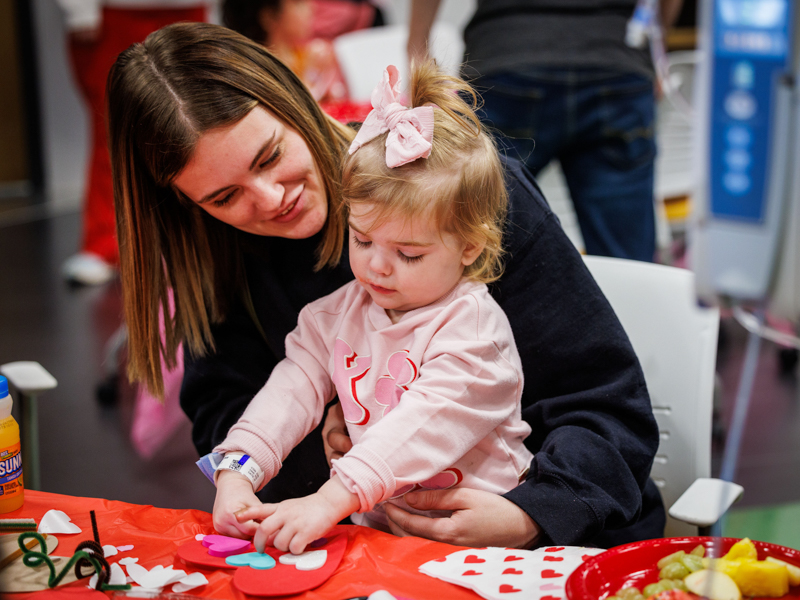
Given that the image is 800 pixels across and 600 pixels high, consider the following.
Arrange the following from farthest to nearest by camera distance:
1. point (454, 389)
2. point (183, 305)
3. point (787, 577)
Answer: point (183, 305), point (454, 389), point (787, 577)

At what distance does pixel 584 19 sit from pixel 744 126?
141 centimetres

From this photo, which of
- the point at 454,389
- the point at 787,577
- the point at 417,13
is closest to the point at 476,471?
the point at 454,389

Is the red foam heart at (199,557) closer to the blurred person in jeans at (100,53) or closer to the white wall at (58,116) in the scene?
the blurred person in jeans at (100,53)

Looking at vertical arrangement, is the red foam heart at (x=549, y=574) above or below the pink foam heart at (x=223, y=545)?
above

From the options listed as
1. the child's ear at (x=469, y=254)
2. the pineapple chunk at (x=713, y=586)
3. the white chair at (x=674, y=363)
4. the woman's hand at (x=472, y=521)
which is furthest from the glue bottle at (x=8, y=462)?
the white chair at (x=674, y=363)

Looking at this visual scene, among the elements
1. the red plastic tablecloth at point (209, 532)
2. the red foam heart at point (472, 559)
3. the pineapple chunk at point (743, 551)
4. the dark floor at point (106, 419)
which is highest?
the pineapple chunk at point (743, 551)

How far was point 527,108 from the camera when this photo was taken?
187cm

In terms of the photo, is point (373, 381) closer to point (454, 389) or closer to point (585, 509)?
point (454, 389)

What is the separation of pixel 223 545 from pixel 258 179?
500 mm

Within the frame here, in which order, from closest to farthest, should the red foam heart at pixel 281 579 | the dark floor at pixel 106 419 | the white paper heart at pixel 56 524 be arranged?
the red foam heart at pixel 281 579 → the white paper heart at pixel 56 524 → the dark floor at pixel 106 419

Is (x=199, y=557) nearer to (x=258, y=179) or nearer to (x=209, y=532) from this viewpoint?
(x=209, y=532)

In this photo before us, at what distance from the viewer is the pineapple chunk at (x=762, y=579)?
2.30ft

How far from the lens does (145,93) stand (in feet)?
3.73

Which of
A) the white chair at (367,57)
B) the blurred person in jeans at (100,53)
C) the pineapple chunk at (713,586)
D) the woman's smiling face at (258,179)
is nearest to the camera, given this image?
the pineapple chunk at (713,586)
